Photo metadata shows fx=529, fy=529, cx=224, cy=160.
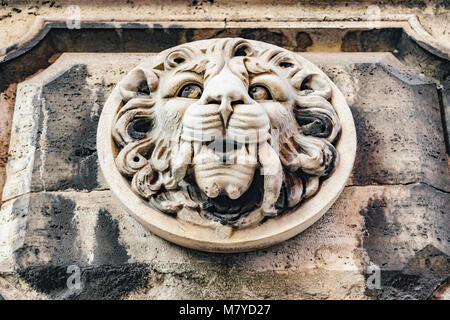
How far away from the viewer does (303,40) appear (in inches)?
138

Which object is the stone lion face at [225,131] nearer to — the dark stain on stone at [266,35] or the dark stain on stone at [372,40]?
the dark stain on stone at [266,35]

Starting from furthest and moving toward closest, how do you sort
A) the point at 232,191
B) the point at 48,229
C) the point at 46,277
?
the point at 48,229 → the point at 46,277 → the point at 232,191

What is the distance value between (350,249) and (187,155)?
100 cm

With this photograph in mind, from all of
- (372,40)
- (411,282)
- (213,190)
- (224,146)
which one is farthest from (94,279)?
(372,40)

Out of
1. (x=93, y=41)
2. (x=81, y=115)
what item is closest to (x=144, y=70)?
(x=81, y=115)

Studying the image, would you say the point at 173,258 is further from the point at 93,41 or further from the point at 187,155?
the point at 93,41

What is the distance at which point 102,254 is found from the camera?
2.69 m

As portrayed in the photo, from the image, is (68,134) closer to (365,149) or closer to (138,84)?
(138,84)

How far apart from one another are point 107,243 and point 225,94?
1002mm

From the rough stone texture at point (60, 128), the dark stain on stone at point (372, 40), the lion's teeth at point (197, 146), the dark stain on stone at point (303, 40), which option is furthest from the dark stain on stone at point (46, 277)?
the dark stain on stone at point (372, 40)

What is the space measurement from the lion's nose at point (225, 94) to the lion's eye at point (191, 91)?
0.14 m

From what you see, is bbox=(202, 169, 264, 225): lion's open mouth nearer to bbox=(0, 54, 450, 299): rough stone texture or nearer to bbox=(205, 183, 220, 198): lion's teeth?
bbox=(205, 183, 220, 198): lion's teeth

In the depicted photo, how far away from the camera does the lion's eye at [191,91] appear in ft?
8.77

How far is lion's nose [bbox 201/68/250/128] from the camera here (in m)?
2.39
